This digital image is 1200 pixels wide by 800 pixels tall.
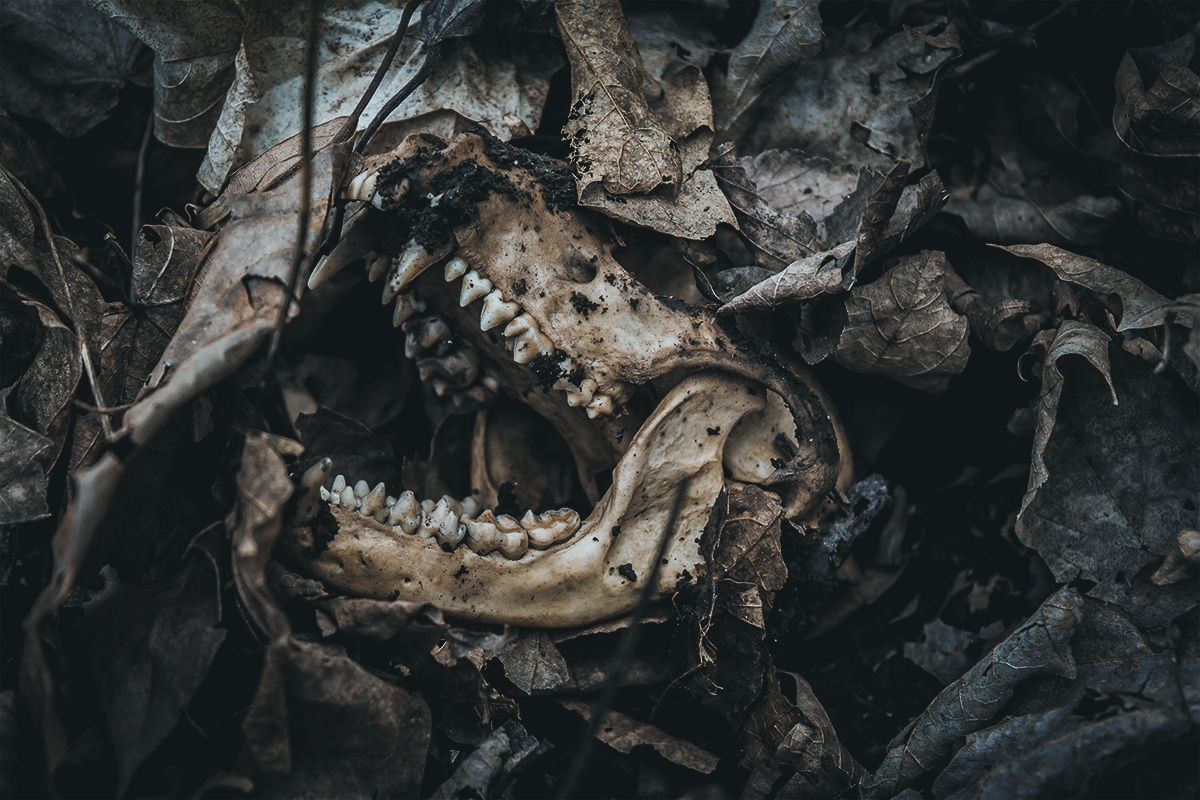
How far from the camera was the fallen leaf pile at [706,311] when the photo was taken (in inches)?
70.1

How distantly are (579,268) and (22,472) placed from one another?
138 centimetres

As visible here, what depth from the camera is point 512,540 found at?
6.72ft

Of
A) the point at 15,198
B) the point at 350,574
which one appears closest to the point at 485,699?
the point at 350,574

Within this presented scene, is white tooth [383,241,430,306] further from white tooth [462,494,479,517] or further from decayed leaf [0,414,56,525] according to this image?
decayed leaf [0,414,56,525]

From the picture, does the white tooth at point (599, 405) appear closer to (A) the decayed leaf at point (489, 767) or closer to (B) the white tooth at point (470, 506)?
(B) the white tooth at point (470, 506)

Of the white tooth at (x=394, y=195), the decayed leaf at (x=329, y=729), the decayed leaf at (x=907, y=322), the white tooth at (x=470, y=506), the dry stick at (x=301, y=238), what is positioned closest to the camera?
the dry stick at (x=301, y=238)

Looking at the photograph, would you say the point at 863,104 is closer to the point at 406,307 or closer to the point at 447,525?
the point at 406,307

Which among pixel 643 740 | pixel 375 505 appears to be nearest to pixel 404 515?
pixel 375 505

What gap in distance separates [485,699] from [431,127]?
154 centimetres

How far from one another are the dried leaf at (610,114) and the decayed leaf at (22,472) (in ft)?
4.65

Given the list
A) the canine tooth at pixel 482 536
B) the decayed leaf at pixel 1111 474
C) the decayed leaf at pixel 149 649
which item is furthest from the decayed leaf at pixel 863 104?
the decayed leaf at pixel 149 649

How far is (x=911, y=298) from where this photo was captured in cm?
221

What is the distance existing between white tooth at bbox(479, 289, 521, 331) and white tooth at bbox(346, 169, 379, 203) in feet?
1.19

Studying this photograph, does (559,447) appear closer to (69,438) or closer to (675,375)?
(675,375)
